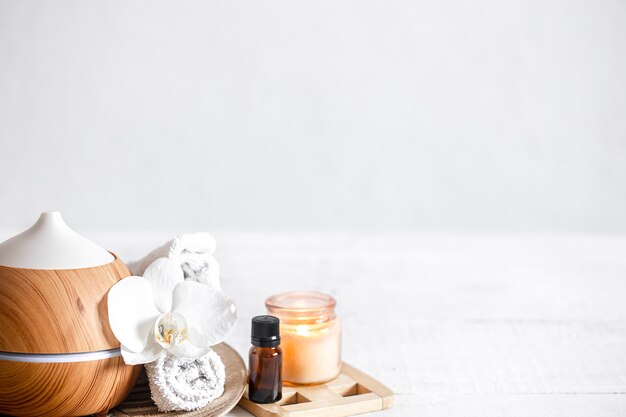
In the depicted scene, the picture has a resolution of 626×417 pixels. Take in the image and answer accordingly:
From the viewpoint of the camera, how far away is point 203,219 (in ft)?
8.08

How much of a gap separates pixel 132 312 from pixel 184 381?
0.09 m

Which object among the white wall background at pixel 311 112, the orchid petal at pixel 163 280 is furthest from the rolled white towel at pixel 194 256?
the white wall background at pixel 311 112

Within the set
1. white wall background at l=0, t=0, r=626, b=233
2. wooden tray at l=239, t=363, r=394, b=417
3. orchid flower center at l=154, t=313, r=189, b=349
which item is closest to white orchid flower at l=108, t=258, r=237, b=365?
orchid flower center at l=154, t=313, r=189, b=349

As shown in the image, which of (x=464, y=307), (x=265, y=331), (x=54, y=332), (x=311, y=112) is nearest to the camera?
(x=54, y=332)

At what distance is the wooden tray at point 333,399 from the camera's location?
33.2 inches

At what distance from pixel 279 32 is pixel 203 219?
2.04ft

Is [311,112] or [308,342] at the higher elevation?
[311,112]

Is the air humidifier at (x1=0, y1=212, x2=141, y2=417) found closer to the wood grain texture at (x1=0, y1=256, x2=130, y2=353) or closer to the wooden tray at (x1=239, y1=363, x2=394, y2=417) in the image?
the wood grain texture at (x1=0, y1=256, x2=130, y2=353)

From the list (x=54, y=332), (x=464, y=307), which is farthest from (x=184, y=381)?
(x=464, y=307)

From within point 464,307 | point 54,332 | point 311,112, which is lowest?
point 464,307

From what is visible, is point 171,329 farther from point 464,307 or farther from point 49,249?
point 464,307

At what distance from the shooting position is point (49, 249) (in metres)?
0.76

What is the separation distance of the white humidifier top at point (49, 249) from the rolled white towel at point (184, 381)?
0.39 feet

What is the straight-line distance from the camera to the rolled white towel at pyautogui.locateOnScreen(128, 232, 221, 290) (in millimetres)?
839
